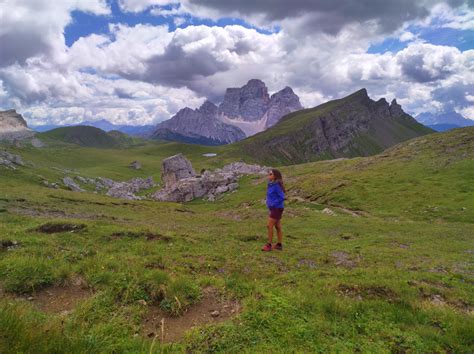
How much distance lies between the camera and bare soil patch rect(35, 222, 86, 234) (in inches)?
750

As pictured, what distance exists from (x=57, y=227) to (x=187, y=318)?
51.3 ft

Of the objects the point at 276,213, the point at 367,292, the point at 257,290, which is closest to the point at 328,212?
the point at 276,213

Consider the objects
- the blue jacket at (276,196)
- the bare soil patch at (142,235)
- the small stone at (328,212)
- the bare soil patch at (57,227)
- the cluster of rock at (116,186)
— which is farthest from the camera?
the cluster of rock at (116,186)

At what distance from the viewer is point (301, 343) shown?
7320 mm

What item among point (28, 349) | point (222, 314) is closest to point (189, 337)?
point (222, 314)

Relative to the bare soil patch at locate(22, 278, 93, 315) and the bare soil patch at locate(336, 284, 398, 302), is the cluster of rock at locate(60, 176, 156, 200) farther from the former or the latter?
the bare soil patch at locate(336, 284, 398, 302)

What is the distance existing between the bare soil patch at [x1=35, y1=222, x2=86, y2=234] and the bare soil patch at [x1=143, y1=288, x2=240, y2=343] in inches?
548

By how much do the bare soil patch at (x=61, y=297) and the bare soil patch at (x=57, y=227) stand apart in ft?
36.3

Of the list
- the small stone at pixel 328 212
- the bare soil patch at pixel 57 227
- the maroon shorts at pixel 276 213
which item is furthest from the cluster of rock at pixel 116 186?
the maroon shorts at pixel 276 213

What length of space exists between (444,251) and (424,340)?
17.7 metres

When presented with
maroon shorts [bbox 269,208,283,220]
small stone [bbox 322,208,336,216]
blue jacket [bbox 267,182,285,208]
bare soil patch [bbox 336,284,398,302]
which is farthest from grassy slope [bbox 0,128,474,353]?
small stone [bbox 322,208,336,216]

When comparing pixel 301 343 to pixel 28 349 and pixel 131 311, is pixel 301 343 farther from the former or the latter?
pixel 28 349

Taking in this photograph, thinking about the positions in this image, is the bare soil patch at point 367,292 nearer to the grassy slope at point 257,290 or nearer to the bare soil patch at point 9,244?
the grassy slope at point 257,290

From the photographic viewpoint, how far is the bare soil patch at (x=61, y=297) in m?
8.44
